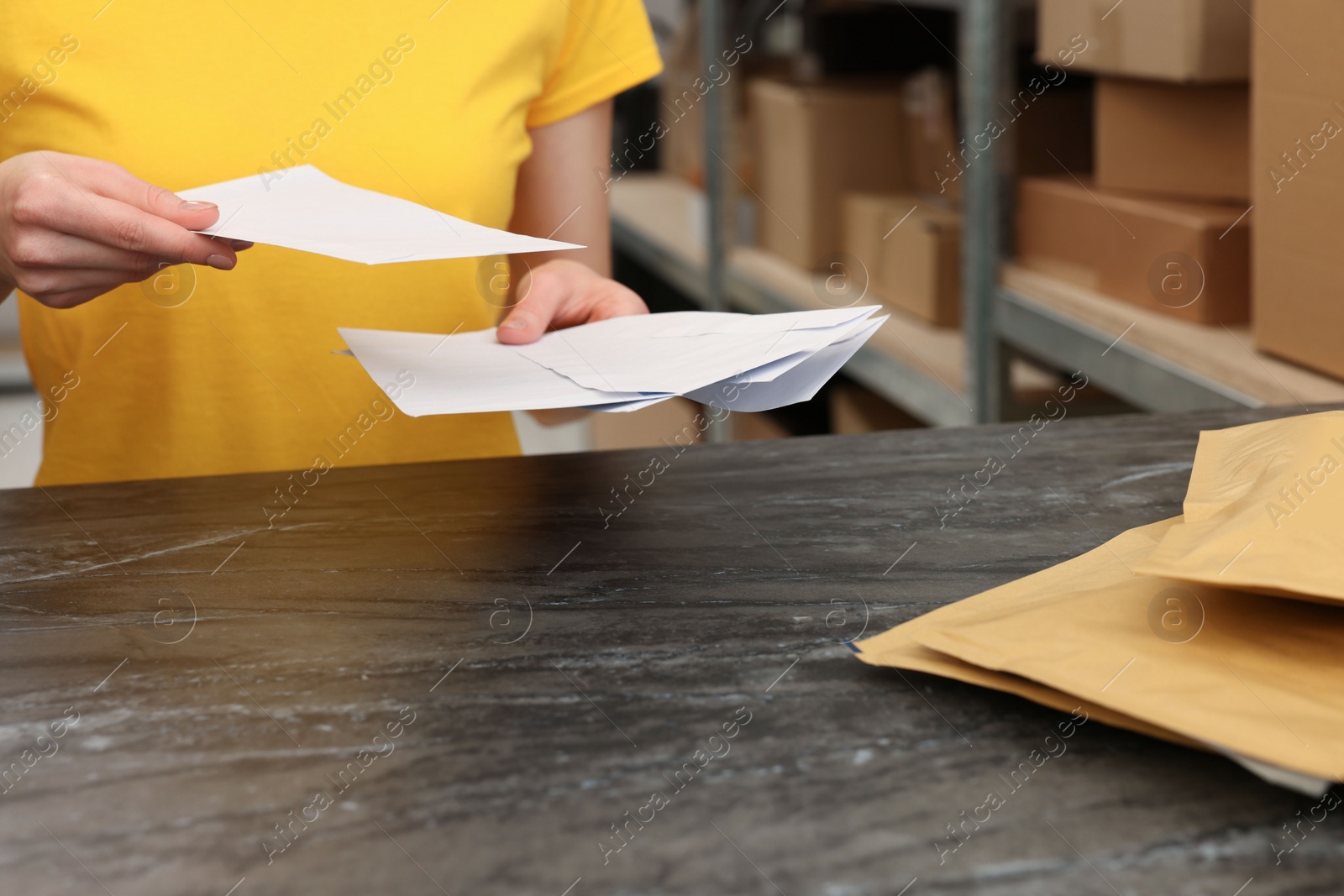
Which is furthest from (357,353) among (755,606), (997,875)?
(997,875)

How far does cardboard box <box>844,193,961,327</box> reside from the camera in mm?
1756

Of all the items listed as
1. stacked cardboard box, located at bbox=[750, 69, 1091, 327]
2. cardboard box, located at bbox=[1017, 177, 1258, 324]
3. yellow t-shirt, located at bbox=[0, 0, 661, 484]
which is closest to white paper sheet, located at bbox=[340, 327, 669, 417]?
yellow t-shirt, located at bbox=[0, 0, 661, 484]

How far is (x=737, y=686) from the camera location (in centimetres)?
37

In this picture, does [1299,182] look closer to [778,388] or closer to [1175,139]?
[1175,139]

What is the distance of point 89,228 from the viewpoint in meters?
0.58

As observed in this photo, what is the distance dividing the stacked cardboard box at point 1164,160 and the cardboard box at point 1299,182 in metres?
0.15

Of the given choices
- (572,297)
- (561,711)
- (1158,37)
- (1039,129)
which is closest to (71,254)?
(572,297)

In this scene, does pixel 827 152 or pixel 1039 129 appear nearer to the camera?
pixel 1039 129

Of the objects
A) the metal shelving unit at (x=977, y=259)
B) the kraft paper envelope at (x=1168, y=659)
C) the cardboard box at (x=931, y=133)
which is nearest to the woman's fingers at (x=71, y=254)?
the kraft paper envelope at (x=1168, y=659)

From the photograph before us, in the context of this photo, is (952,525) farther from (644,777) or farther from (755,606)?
(644,777)

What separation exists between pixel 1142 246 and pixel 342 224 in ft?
3.40

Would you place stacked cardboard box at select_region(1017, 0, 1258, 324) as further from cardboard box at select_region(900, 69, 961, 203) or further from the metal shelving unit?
cardboard box at select_region(900, 69, 961, 203)

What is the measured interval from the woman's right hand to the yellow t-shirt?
0.21m

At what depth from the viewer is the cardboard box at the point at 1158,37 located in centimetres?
115
